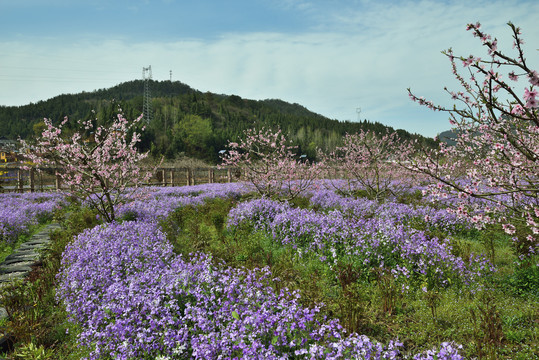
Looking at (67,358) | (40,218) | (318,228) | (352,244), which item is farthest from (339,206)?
(40,218)

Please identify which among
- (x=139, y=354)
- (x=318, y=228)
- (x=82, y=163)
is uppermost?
(x=82, y=163)

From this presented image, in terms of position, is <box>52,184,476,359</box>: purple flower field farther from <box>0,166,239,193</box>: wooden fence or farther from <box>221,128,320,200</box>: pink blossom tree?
<box>0,166,239,193</box>: wooden fence

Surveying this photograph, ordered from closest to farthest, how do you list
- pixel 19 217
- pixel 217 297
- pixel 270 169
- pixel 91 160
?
pixel 217 297 < pixel 91 160 < pixel 19 217 < pixel 270 169

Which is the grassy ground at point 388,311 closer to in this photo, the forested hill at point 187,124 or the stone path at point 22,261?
the stone path at point 22,261

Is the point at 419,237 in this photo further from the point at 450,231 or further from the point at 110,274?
the point at 110,274

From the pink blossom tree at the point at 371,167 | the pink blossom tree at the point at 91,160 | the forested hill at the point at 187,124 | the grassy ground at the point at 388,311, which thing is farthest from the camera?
the forested hill at the point at 187,124

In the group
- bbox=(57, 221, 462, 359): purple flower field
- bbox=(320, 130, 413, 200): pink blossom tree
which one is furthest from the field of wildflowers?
bbox=(320, 130, 413, 200): pink blossom tree

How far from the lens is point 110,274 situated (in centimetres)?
536

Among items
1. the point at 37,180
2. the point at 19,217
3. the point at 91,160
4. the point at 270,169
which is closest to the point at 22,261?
the point at 91,160

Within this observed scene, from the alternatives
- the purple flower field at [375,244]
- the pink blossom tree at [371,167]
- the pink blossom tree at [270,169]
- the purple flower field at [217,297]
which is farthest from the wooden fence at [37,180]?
the purple flower field at [217,297]

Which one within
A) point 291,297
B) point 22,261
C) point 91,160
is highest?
point 91,160

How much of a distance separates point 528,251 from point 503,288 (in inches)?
89.1

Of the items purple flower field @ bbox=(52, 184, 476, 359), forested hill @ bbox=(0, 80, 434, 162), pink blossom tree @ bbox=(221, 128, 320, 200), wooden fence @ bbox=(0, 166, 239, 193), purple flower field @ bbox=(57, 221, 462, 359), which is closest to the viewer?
purple flower field @ bbox=(57, 221, 462, 359)

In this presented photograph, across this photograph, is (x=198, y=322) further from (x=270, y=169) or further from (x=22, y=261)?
(x=270, y=169)
